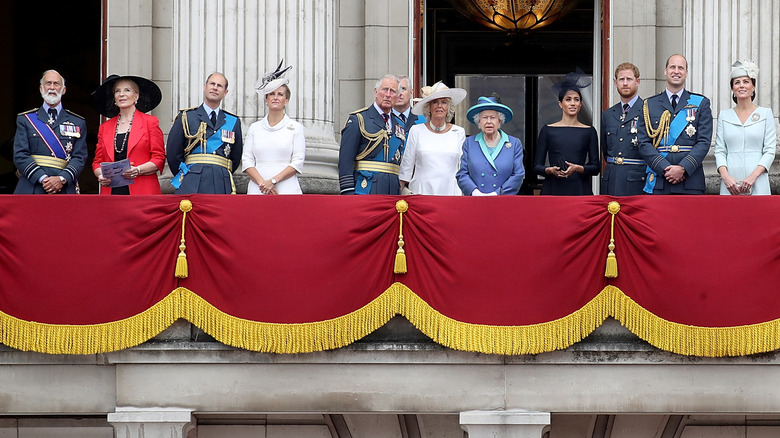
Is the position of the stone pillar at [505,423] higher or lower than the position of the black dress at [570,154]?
lower

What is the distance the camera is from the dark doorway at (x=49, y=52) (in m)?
20.7

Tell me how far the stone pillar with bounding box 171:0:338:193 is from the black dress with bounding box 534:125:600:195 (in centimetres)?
254

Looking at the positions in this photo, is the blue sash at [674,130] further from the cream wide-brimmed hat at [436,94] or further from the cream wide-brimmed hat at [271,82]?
the cream wide-brimmed hat at [271,82]

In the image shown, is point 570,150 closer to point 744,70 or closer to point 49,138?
point 744,70

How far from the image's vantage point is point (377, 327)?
9.80 m

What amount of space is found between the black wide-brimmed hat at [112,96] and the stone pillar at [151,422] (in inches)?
114

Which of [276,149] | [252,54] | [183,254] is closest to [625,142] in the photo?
[276,149]

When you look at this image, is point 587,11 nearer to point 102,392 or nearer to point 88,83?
point 88,83

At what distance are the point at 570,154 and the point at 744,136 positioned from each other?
4.62 feet

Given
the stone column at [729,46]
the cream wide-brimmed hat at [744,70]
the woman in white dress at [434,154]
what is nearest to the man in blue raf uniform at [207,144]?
the woman in white dress at [434,154]

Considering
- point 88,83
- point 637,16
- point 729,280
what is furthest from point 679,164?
point 88,83

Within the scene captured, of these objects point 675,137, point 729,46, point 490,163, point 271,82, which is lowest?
point 490,163

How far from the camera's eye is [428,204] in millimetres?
9906

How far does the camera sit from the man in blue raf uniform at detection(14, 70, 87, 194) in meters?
10.9
